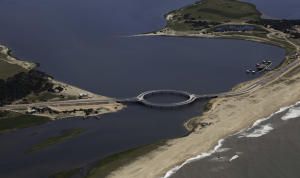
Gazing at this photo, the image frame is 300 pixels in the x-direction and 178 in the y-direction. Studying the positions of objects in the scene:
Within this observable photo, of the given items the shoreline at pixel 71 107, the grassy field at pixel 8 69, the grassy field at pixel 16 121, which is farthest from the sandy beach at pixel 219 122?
the grassy field at pixel 8 69

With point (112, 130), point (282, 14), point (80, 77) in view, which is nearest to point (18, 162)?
point (112, 130)

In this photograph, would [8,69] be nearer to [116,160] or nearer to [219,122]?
[116,160]

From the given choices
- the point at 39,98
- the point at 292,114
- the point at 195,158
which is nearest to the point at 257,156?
the point at 195,158

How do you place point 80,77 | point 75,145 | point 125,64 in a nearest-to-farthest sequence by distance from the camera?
1. point 75,145
2. point 80,77
3. point 125,64

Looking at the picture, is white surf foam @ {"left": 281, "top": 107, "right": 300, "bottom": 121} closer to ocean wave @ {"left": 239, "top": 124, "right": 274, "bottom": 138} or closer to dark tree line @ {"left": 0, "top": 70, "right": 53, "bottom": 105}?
ocean wave @ {"left": 239, "top": 124, "right": 274, "bottom": 138}

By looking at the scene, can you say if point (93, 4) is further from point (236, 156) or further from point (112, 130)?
point (236, 156)
